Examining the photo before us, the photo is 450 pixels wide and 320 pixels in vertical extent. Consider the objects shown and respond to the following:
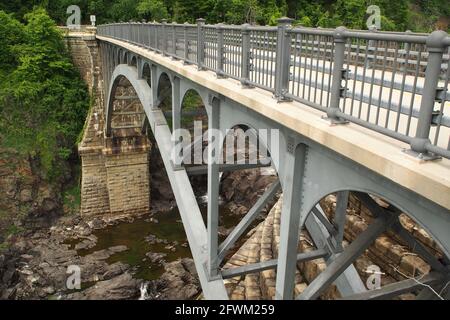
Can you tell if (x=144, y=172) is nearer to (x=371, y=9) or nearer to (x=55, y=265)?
(x=55, y=265)

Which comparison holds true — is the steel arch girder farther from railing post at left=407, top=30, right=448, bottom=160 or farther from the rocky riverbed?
the rocky riverbed

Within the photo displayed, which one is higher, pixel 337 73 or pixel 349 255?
pixel 337 73

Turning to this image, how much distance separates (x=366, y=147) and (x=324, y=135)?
0.53 metres

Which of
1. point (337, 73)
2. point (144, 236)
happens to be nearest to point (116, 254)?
point (144, 236)

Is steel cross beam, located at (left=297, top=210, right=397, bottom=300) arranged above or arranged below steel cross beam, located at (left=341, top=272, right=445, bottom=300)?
above

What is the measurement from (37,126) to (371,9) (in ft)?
97.3

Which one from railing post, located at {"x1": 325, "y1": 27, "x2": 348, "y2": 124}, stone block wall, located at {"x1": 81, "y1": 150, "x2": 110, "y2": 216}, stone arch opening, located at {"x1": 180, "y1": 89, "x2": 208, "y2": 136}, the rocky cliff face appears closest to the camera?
railing post, located at {"x1": 325, "y1": 27, "x2": 348, "y2": 124}

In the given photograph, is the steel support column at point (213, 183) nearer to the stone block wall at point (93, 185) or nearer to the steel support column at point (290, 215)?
the steel support column at point (290, 215)

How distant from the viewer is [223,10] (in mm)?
36688

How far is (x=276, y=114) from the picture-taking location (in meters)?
4.42

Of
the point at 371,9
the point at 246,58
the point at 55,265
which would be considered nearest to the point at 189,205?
the point at 246,58

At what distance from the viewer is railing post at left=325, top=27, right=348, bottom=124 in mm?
3561

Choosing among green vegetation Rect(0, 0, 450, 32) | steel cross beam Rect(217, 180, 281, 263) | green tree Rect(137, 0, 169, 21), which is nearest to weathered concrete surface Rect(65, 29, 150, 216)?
green tree Rect(137, 0, 169, 21)

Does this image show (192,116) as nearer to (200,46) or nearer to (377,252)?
(200,46)
